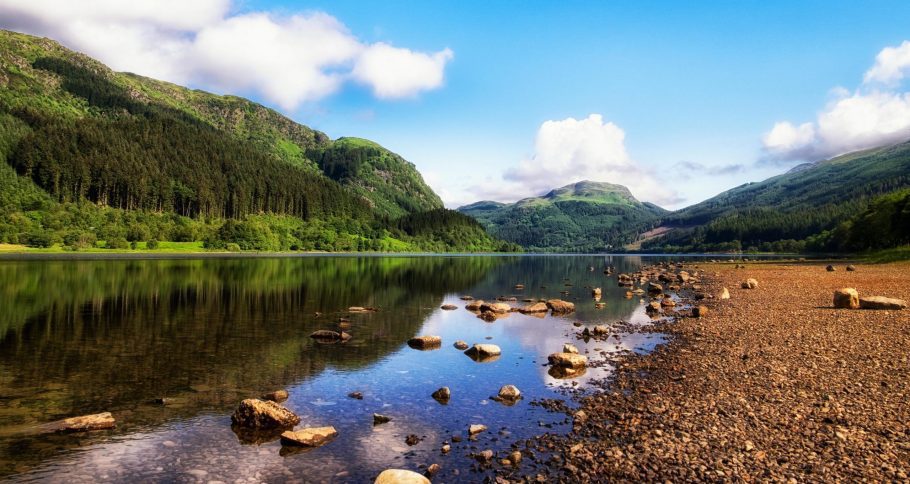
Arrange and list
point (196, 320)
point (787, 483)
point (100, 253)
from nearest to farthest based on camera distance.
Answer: point (787, 483), point (196, 320), point (100, 253)

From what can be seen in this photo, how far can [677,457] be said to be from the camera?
1480 cm

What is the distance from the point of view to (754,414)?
1800cm

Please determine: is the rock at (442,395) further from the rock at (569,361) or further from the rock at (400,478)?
the rock at (400,478)

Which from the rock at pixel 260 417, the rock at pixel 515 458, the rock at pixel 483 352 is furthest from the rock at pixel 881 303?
the rock at pixel 260 417

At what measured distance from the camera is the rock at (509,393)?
888 inches

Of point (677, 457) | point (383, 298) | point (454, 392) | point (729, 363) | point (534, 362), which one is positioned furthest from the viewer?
point (383, 298)

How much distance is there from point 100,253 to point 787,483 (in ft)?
709

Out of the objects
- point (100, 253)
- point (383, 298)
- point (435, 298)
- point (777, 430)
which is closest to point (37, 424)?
point (777, 430)

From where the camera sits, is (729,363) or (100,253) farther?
(100,253)

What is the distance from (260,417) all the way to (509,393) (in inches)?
441

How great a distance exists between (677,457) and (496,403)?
350 inches

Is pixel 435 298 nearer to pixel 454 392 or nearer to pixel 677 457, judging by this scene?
pixel 454 392

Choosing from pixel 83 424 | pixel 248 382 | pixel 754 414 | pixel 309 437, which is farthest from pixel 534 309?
pixel 83 424

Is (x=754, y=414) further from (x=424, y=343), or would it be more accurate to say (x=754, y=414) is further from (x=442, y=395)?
(x=424, y=343)
